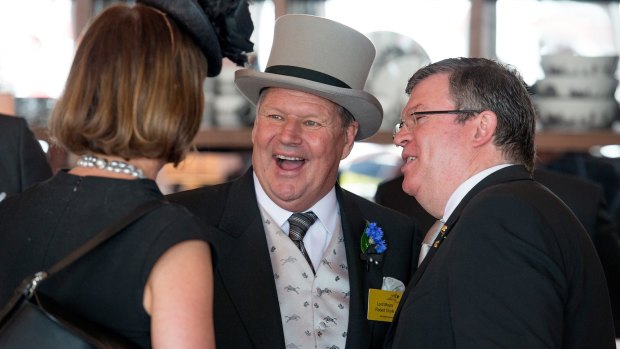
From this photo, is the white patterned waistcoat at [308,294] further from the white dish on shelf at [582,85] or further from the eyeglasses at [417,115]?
the white dish on shelf at [582,85]

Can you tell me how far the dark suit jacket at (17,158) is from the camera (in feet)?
9.04

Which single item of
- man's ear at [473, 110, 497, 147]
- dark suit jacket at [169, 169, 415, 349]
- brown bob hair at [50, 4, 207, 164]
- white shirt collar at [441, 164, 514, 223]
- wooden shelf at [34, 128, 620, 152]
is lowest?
dark suit jacket at [169, 169, 415, 349]

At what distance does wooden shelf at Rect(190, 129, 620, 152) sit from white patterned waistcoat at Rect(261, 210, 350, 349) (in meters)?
1.06

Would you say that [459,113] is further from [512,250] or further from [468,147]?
[512,250]

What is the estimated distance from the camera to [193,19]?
1.65 m

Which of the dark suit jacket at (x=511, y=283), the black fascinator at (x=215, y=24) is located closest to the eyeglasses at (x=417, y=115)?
the dark suit jacket at (x=511, y=283)

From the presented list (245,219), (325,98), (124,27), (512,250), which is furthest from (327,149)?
(124,27)

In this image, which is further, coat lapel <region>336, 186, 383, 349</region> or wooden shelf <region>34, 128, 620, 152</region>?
wooden shelf <region>34, 128, 620, 152</region>

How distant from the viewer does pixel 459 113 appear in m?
2.28

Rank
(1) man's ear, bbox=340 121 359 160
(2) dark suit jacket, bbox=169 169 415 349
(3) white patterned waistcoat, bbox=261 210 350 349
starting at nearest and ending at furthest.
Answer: (2) dark suit jacket, bbox=169 169 415 349, (3) white patterned waistcoat, bbox=261 210 350 349, (1) man's ear, bbox=340 121 359 160

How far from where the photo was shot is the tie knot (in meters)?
2.75

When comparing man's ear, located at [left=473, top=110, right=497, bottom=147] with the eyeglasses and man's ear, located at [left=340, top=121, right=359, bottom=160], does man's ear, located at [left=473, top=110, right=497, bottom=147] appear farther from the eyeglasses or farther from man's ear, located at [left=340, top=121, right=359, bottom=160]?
man's ear, located at [left=340, top=121, right=359, bottom=160]

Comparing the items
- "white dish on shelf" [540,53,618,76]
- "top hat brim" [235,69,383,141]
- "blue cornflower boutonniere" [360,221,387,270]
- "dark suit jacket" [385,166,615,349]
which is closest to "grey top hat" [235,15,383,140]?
"top hat brim" [235,69,383,141]

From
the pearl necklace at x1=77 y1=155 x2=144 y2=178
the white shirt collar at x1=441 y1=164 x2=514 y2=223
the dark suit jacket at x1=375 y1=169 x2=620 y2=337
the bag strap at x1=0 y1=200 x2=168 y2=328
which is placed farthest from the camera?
the dark suit jacket at x1=375 y1=169 x2=620 y2=337
